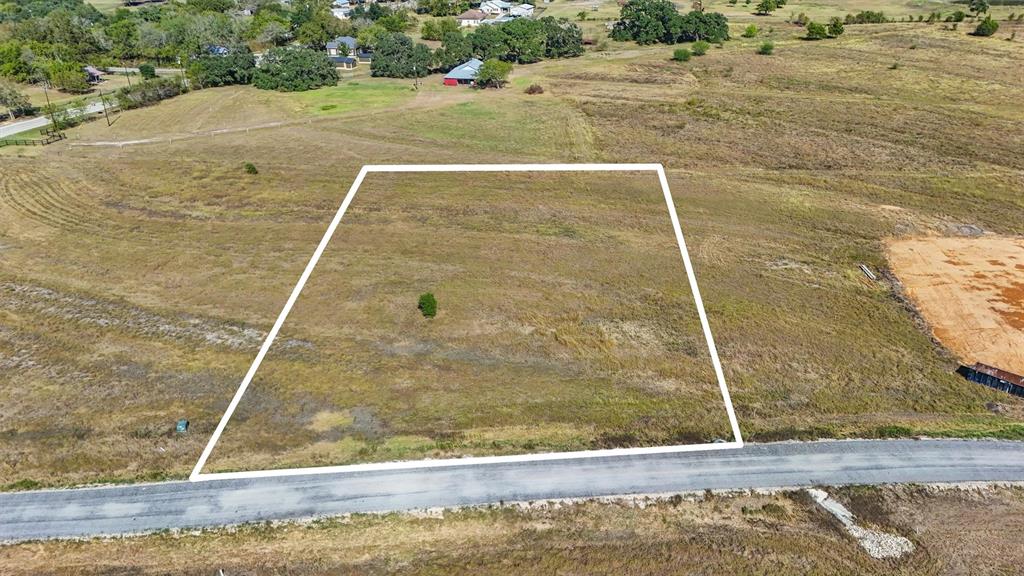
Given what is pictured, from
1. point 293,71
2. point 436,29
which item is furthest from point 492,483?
point 436,29

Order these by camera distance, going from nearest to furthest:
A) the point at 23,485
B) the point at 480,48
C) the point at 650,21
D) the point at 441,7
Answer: the point at 23,485
the point at 480,48
the point at 650,21
the point at 441,7

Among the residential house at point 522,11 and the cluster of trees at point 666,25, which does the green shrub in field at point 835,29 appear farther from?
the residential house at point 522,11

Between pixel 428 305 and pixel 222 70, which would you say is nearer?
pixel 428 305

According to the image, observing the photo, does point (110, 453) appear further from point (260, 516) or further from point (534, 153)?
point (534, 153)

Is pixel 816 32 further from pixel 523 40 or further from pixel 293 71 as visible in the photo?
pixel 293 71

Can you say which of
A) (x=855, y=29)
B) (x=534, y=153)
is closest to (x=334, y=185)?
(x=534, y=153)

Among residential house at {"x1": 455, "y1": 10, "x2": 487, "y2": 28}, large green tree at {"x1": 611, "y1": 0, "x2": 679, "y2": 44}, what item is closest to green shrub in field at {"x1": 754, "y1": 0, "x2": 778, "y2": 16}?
large green tree at {"x1": 611, "y1": 0, "x2": 679, "y2": 44}
